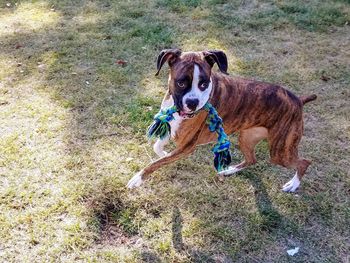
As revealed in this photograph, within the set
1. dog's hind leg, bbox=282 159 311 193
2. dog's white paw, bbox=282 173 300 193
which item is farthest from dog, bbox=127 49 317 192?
dog's white paw, bbox=282 173 300 193

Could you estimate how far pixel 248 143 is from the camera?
3865 mm

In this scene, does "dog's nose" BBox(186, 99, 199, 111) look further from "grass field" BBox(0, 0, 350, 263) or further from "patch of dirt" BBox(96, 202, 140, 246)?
"patch of dirt" BBox(96, 202, 140, 246)

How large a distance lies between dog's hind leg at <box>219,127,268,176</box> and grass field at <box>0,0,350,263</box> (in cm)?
9

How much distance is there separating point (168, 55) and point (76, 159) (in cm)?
152

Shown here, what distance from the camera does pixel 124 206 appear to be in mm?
3629

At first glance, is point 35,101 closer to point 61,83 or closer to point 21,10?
point 61,83

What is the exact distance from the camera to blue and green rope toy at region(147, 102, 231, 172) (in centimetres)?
331

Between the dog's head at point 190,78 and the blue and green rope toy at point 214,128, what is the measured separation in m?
0.14

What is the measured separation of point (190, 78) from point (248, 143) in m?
1.10

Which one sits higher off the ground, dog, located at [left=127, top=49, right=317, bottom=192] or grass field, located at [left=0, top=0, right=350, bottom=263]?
dog, located at [left=127, top=49, right=317, bottom=192]

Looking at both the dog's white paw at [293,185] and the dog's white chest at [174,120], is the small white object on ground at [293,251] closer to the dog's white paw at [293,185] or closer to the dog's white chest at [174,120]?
the dog's white paw at [293,185]

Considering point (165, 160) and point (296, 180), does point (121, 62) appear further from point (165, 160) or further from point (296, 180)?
point (296, 180)

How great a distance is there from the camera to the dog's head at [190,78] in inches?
120

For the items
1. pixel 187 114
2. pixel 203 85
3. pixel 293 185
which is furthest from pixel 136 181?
pixel 293 185
